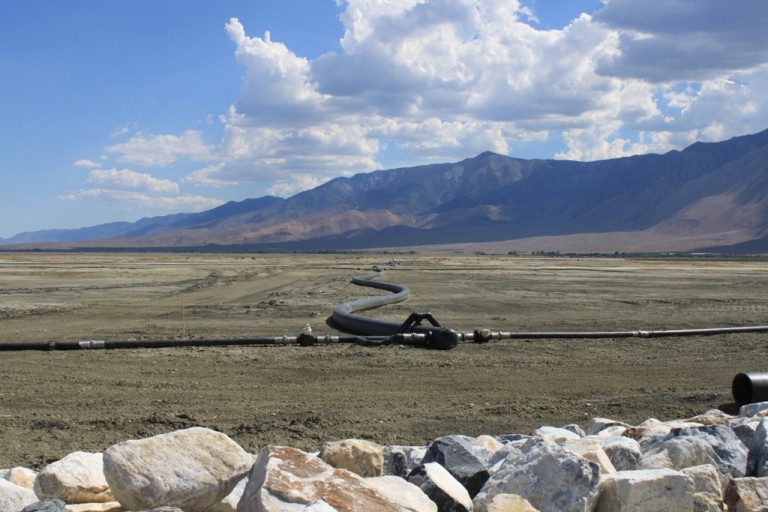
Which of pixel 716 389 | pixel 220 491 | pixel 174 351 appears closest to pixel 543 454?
pixel 220 491

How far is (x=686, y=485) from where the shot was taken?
483cm

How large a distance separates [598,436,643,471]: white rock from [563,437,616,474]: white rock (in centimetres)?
19

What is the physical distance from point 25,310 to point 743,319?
58.4ft

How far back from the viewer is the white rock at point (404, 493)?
14.6 feet

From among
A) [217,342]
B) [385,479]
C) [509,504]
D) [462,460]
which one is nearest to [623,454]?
[462,460]

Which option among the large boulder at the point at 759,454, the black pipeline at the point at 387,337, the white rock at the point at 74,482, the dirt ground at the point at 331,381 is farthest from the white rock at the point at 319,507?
the black pipeline at the point at 387,337

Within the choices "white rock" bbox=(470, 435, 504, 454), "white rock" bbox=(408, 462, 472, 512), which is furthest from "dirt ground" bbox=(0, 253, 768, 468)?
"white rock" bbox=(408, 462, 472, 512)

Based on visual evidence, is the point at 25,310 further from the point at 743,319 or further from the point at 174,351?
the point at 743,319

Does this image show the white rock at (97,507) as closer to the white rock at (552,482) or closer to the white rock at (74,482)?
the white rock at (74,482)

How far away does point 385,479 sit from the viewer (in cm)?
479

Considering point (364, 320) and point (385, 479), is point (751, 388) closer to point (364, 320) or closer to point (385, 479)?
point (385, 479)

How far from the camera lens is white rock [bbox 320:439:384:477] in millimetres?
5258

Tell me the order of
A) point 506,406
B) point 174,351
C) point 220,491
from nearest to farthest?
1. point 220,491
2. point 506,406
3. point 174,351

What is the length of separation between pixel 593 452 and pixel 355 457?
1.64 meters
